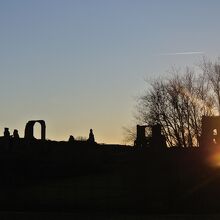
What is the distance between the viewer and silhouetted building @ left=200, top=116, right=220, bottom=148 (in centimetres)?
3331

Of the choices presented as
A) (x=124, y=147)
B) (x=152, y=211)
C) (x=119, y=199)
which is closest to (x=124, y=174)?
(x=119, y=199)

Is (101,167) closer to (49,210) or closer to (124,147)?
(124,147)

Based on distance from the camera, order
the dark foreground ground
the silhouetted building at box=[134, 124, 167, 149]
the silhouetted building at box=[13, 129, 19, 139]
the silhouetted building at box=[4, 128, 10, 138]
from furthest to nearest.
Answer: the silhouetted building at box=[13, 129, 19, 139] < the silhouetted building at box=[4, 128, 10, 138] < the silhouetted building at box=[134, 124, 167, 149] < the dark foreground ground

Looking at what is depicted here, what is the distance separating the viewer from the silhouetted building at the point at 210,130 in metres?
33.3

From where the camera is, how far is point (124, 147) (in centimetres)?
3575

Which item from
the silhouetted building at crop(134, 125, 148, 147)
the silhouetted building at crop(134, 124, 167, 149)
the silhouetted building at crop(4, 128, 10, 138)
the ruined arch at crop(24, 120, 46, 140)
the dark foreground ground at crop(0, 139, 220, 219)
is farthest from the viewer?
the silhouetted building at crop(4, 128, 10, 138)

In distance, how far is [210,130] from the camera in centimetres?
3397

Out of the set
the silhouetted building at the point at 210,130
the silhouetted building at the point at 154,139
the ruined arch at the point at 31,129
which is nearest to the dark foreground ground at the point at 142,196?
the silhouetted building at the point at 154,139

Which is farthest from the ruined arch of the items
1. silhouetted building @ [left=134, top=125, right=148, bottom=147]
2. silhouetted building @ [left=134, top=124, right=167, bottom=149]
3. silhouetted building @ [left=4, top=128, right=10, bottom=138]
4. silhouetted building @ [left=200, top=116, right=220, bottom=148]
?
silhouetted building @ [left=200, top=116, right=220, bottom=148]

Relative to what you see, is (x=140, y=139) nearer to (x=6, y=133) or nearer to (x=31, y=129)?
(x=31, y=129)

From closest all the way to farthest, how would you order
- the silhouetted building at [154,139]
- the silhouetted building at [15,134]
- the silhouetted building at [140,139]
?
the silhouetted building at [154,139]
the silhouetted building at [140,139]
the silhouetted building at [15,134]

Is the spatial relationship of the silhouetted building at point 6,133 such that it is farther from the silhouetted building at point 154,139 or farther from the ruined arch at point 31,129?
the silhouetted building at point 154,139

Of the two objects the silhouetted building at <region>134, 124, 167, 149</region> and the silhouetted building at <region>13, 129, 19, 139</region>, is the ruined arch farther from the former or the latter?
the silhouetted building at <region>134, 124, 167, 149</region>

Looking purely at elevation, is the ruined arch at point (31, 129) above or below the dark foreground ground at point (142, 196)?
above
